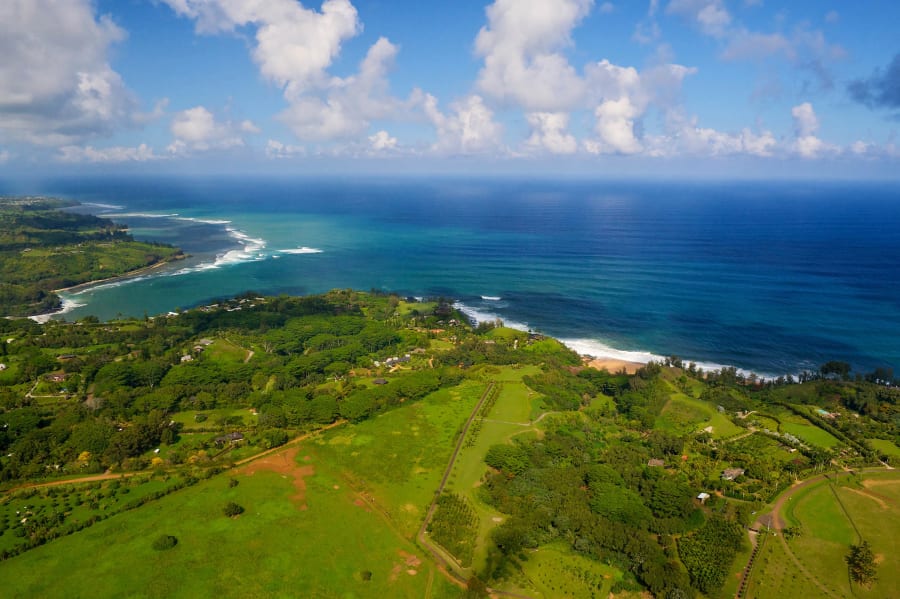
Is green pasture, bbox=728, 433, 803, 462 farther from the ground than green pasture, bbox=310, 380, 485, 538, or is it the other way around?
green pasture, bbox=728, 433, 803, 462

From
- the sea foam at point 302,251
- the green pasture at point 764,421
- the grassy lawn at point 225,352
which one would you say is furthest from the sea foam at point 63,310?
the green pasture at point 764,421

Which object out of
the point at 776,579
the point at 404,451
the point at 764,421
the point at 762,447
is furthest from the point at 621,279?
the point at 776,579

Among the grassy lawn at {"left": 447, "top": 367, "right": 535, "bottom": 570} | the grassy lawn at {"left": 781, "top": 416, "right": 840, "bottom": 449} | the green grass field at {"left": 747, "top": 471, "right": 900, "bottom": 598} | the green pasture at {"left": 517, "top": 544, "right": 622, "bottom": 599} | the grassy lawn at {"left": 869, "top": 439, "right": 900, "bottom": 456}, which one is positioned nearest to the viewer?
the green pasture at {"left": 517, "top": 544, "right": 622, "bottom": 599}

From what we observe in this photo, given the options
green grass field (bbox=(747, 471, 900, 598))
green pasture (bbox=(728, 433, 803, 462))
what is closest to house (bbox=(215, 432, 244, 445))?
green grass field (bbox=(747, 471, 900, 598))

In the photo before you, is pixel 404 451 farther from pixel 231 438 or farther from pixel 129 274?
pixel 129 274

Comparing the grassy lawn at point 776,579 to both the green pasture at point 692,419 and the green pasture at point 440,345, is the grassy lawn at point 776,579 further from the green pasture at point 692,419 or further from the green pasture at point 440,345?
the green pasture at point 440,345

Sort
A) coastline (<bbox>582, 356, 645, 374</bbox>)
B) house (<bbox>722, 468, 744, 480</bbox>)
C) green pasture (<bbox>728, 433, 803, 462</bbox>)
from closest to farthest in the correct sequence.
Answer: house (<bbox>722, 468, 744, 480</bbox>) → green pasture (<bbox>728, 433, 803, 462</bbox>) → coastline (<bbox>582, 356, 645, 374</bbox>)

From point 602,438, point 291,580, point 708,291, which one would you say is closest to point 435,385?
point 602,438

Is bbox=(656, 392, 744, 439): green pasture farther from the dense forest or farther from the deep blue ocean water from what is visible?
the deep blue ocean water
